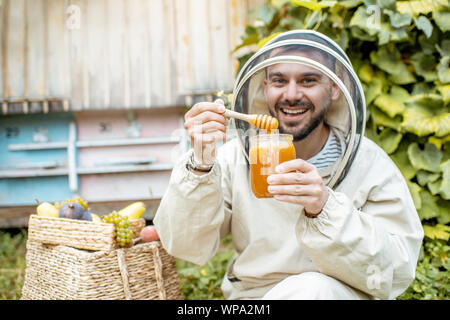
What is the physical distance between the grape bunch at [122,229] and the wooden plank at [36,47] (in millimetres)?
3180

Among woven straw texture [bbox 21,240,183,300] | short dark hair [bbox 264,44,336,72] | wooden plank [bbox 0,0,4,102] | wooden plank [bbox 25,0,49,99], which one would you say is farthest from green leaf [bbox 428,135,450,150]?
wooden plank [bbox 0,0,4,102]

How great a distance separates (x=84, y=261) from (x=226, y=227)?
2.98 ft

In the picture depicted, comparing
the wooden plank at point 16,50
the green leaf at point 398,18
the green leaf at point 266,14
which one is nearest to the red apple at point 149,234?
the green leaf at point 266,14

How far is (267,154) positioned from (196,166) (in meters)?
0.38

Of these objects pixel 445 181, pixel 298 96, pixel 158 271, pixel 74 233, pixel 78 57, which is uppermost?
pixel 78 57

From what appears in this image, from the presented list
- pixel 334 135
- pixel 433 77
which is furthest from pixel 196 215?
pixel 433 77

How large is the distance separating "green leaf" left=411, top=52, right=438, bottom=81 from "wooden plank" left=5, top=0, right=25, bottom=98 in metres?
4.51

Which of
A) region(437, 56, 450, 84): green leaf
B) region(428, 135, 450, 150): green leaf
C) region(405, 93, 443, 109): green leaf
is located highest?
region(437, 56, 450, 84): green leaf

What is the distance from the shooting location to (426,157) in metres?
→ 3.17

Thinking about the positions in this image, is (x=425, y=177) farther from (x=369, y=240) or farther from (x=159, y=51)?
(x=159, y=51)

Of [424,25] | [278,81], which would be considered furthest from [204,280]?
[424,25]

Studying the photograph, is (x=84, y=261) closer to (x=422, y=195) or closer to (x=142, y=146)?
(x=422, y=195)

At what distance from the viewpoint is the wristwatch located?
192 cm

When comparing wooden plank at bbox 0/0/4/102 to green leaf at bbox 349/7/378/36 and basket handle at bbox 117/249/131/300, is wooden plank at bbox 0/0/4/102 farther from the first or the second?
green leaf at bbox 349/7/378/36
